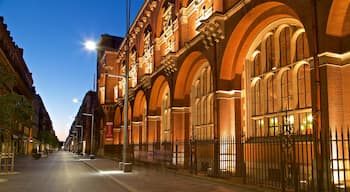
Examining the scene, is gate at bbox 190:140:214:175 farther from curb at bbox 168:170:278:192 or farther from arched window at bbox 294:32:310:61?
arched window at bbox 294:32:310:61

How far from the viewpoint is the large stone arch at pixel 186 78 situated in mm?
26156

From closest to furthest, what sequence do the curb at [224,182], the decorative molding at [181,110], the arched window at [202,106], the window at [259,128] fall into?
the curb at [224,182] < the window at [259,128] < the arched window at [202,106] < the decorative molding at [181,110]

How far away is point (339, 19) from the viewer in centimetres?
1298

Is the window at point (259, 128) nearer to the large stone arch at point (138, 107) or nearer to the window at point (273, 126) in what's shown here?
the window at point (273, 126)

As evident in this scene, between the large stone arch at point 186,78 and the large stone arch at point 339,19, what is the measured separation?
42.6 ft

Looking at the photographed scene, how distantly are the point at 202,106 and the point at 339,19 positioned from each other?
14166mm

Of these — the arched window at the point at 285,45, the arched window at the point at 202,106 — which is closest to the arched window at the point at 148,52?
the arched window at the point at 202,106

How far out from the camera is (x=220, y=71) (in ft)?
66.0

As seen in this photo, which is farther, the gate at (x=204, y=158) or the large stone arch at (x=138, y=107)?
the large stone arch at (x=138, y=107)

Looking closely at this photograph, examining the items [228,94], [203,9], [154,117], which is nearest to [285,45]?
[228,94]

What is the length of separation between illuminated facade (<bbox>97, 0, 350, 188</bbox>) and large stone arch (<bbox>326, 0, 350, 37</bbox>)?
35 millimetres

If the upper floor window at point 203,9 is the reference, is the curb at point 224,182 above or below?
below

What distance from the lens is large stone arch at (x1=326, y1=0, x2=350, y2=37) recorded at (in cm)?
Answer: 1277

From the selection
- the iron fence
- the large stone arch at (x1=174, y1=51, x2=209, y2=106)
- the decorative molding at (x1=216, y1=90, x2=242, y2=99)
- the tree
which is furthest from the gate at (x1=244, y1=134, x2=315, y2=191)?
the tree
